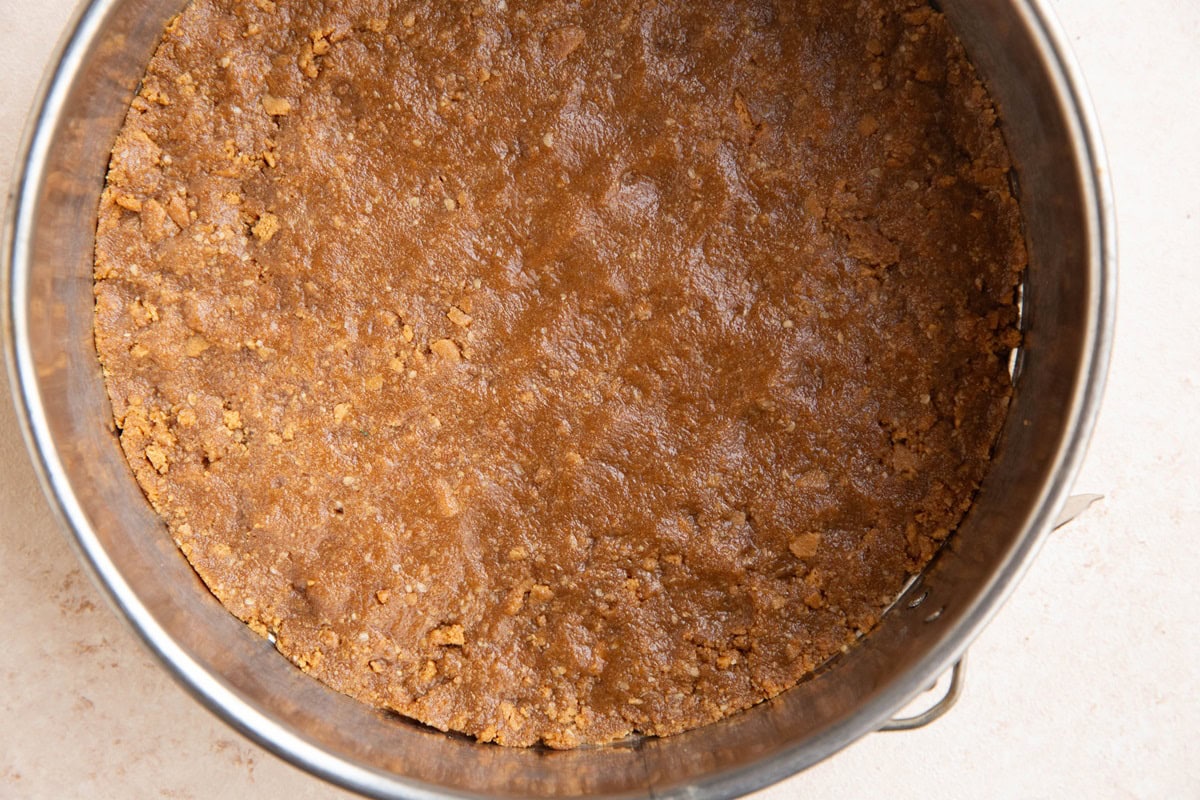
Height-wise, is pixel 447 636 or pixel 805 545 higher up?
pixel 805 545

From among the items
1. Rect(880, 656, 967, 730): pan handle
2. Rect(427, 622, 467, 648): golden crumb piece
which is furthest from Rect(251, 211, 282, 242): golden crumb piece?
Rect(880, 656, 967, 730): pan handle

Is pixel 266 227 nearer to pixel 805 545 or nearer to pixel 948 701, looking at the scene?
pixel 805 545

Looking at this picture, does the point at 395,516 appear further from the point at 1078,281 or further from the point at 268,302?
the point at 1078,281

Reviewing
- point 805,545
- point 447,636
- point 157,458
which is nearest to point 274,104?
point 157,458

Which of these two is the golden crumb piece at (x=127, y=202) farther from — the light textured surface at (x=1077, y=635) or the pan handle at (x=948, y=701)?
the pan handle at (x=948, y=701)

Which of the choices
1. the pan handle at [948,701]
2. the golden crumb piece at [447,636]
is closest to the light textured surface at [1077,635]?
the pan handle at [948,701]

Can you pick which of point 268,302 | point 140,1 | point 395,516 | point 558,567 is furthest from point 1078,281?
point 140,1
